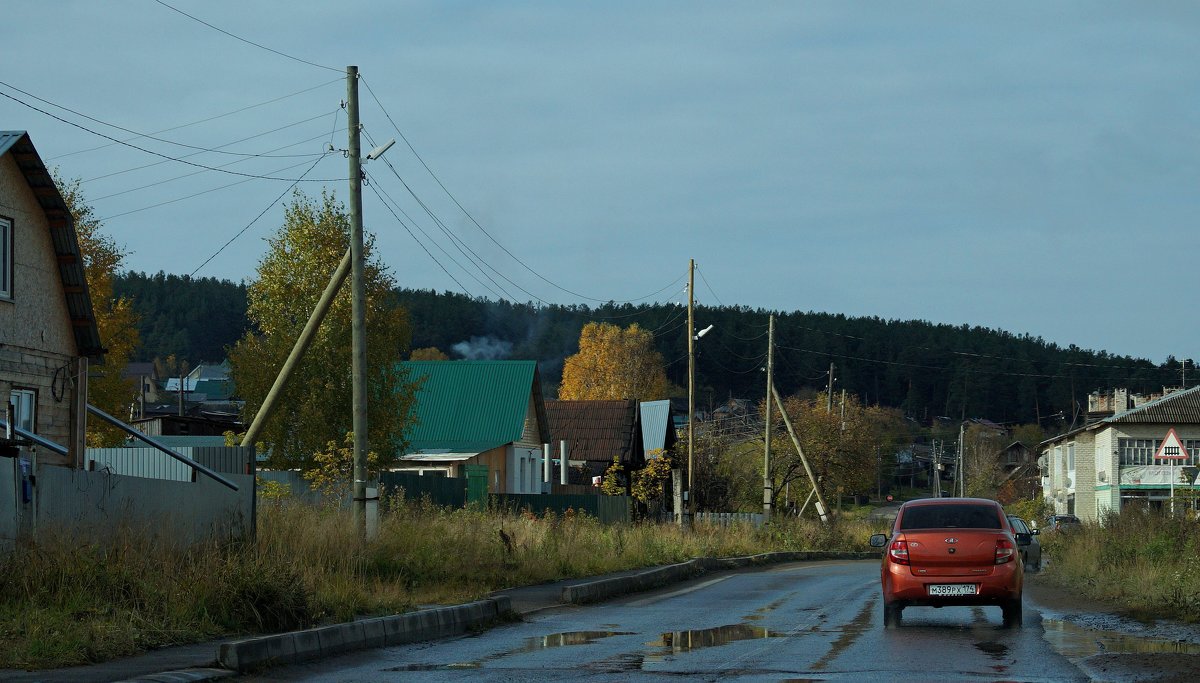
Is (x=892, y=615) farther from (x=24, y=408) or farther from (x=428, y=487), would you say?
(x=428, y=487)

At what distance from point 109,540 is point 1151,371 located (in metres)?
109

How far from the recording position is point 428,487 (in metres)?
33.0

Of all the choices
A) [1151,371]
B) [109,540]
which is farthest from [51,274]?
[1151,371]

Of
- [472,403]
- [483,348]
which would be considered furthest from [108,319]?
[483,348]

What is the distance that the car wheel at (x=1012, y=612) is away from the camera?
51.0 ft

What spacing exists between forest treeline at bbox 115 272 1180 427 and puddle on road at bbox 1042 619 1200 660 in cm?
9714

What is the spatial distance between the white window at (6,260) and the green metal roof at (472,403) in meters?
25.0

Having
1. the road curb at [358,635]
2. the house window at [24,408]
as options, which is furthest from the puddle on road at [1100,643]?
the house window at [24,408]

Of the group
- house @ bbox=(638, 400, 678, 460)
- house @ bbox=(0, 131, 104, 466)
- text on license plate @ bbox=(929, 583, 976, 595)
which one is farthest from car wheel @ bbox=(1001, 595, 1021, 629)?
house @ bbox=(638, 400, 678, 460)

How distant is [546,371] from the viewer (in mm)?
127062

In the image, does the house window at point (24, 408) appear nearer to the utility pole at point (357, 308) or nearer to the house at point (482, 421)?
the utility pole at point (357, 308)

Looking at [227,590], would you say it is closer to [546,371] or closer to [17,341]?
[17,341]

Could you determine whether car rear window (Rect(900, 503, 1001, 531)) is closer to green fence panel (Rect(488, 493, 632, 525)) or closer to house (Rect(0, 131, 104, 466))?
house (Rect(0, 131, 104, 466))

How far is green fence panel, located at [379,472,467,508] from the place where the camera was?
1228 inches
